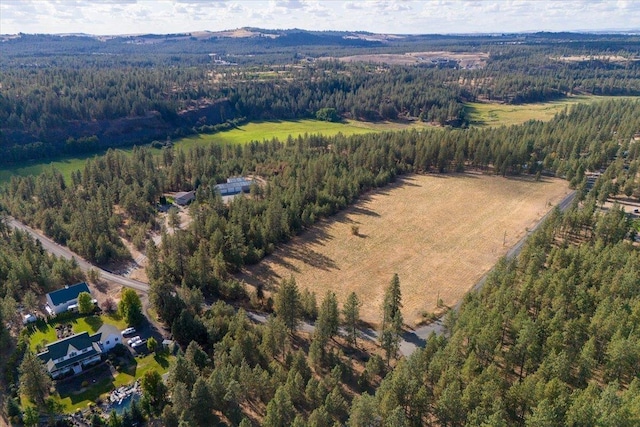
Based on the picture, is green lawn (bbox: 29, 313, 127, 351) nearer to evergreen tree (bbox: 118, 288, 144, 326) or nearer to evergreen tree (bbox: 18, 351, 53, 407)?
evergreen tree (bbox: 118, 288, 144, 326)

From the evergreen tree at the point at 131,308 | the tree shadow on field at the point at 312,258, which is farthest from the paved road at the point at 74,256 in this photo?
the tree shadow on field at the point at 312,258

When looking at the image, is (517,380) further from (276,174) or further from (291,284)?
(276,174)

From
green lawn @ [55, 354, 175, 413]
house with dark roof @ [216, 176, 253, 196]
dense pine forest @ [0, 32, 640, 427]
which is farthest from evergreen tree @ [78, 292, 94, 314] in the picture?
house with dark roof @ [216, 176, 253, 196]

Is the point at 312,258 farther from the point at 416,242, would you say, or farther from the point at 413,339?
the point at 413,339

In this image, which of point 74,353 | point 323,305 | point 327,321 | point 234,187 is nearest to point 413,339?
point 327,321

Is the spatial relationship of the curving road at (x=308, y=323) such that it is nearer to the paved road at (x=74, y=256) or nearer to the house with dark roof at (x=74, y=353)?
the paved road at (x=74, y=256)
